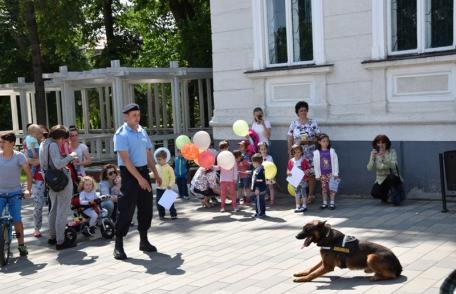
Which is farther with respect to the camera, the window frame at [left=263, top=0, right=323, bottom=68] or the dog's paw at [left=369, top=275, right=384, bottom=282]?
the window frame at [left=263, top=0, right=323, bottom=68]

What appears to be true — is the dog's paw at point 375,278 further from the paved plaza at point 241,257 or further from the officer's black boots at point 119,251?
the officer's black boots at point 119,251

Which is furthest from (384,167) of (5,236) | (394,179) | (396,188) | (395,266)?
(5,236)

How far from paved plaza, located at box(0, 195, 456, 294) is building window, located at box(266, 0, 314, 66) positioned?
3238mm

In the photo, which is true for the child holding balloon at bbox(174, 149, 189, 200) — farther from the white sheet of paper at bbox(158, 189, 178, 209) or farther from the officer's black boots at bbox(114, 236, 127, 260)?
the officer's black boots at bbox(114, 236, 127, 260)

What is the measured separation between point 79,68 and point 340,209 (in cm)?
2770

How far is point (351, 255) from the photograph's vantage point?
19.0ft

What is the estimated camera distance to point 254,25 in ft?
39.2

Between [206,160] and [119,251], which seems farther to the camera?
[206,160]

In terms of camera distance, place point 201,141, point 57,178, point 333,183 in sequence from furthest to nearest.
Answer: point 201,141 < point 333,183 < point 57,178

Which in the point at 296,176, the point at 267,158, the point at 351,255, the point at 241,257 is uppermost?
the point at 267,158

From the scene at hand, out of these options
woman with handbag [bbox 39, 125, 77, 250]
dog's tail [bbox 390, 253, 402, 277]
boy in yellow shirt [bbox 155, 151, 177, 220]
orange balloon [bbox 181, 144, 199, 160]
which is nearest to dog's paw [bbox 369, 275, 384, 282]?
dog's tail [bbox 390, 253, 402, 277]

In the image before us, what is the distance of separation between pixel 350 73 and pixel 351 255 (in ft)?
18.5

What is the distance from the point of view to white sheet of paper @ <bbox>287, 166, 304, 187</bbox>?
9820 mm

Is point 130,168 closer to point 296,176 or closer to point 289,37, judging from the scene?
point 296,176
